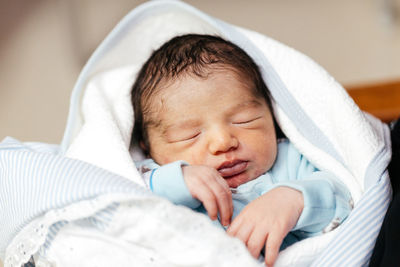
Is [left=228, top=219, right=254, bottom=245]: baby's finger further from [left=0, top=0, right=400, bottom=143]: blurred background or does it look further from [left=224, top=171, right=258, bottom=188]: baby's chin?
[left=0, top=0, right=400, bottom=143]: blurred background

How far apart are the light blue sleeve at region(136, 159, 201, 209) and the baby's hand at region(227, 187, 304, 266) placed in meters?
0.07

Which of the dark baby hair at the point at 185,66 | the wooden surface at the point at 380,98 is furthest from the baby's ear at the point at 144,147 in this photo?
the wooden surface at the point at 380,98

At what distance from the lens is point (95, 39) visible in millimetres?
1728

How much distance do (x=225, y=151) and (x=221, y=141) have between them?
2 centimetres

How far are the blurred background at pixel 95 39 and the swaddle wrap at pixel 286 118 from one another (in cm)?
68

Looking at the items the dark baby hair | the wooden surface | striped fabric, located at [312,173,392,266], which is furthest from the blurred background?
striped fabric, located at [312,173,392,266]

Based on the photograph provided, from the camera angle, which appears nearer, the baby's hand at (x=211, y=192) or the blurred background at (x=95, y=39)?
the baby's hand at (x=211, y=192)

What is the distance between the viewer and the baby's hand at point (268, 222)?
0.64 meters

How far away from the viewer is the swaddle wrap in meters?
0.68

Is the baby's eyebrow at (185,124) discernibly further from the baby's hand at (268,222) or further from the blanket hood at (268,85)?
the baby's hand at (268,222)

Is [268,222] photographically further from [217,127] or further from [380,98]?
[380,98]

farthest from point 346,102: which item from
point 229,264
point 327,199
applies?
point 229,264

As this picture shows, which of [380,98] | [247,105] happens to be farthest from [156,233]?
[380,98]

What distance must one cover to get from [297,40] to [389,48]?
0.33m
